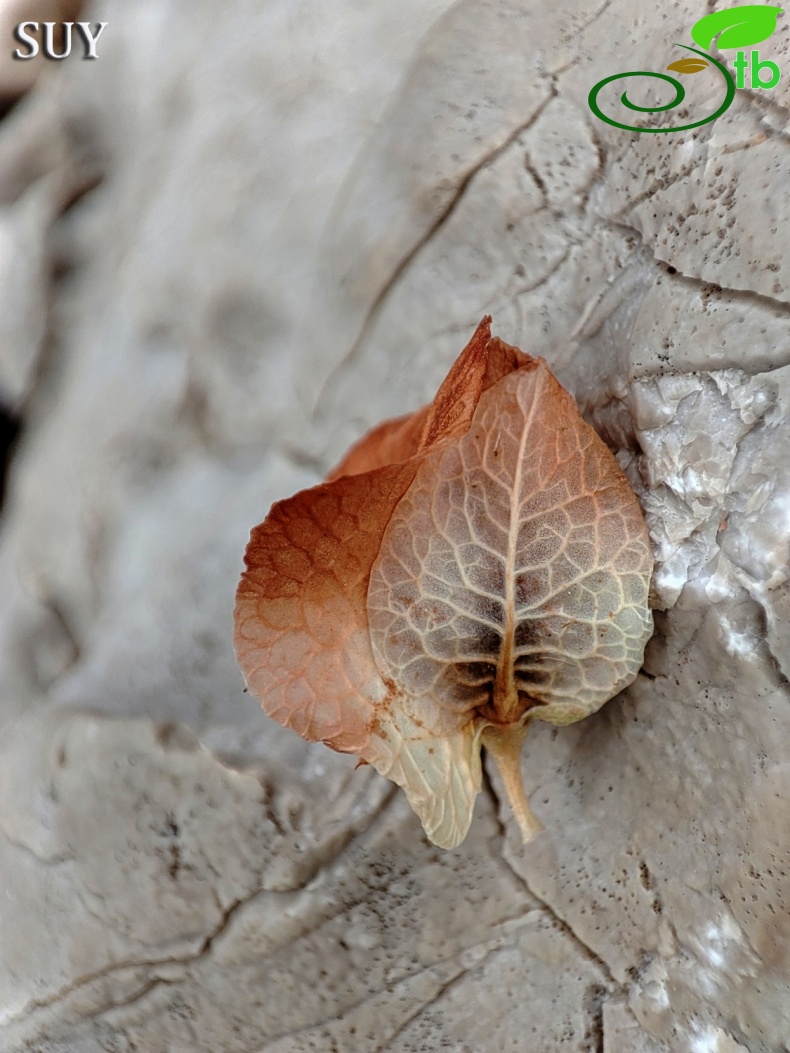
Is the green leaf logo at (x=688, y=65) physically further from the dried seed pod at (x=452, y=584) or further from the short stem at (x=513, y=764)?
the short stem at (x=513, y=764)

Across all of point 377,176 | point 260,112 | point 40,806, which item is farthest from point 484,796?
point 260,112

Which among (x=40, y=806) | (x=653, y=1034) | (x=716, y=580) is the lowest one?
(x=40, y=806)

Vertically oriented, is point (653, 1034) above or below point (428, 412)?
below

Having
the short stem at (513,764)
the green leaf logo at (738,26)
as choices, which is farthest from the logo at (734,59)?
the short stem at (513,764)

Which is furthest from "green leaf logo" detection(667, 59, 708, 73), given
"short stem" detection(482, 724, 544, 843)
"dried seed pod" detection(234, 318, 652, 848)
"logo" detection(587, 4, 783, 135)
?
"short stem" detection(482, 724, 544, 843)

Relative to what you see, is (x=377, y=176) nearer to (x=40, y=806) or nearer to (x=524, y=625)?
(x=524, y=625)

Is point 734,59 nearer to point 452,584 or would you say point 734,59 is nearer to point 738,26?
point 738,26

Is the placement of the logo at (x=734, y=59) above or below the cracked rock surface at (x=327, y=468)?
above
